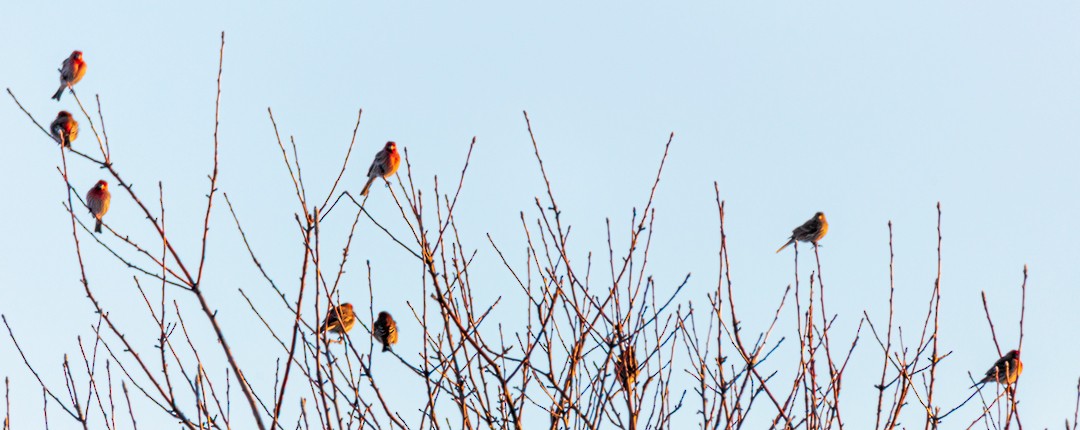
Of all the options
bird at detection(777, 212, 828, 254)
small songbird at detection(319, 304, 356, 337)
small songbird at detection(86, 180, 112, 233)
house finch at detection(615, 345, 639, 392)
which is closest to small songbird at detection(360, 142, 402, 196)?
small songbird at detection(319, 304, 356, 337)

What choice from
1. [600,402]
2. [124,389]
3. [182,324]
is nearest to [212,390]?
[182,324]

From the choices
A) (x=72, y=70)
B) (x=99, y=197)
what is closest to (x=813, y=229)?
(x=99, y=197)

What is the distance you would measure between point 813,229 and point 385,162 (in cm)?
582

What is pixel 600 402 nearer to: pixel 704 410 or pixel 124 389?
pixel 704 410

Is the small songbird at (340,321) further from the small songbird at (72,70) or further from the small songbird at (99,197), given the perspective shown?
the small songbird at (72,70)

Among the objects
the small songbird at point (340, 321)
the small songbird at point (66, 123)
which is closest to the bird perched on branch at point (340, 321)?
the small songbird at point (340, 321)

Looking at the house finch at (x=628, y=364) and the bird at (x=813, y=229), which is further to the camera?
the bird at (x=813, y=229)

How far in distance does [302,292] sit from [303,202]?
1.59 feet

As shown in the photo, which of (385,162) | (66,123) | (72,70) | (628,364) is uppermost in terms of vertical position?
(72,70)

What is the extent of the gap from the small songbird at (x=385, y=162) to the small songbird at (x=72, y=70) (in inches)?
185

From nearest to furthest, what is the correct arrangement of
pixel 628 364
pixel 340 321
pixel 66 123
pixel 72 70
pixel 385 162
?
pixel 340 321 < pixel 628 364 < pixel 385 162 < pixel 66 123 < pixel 72 70

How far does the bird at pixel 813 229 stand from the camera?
48.3 ft

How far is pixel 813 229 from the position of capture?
14.9 meters

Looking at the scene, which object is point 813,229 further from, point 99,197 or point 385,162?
point 99,197
